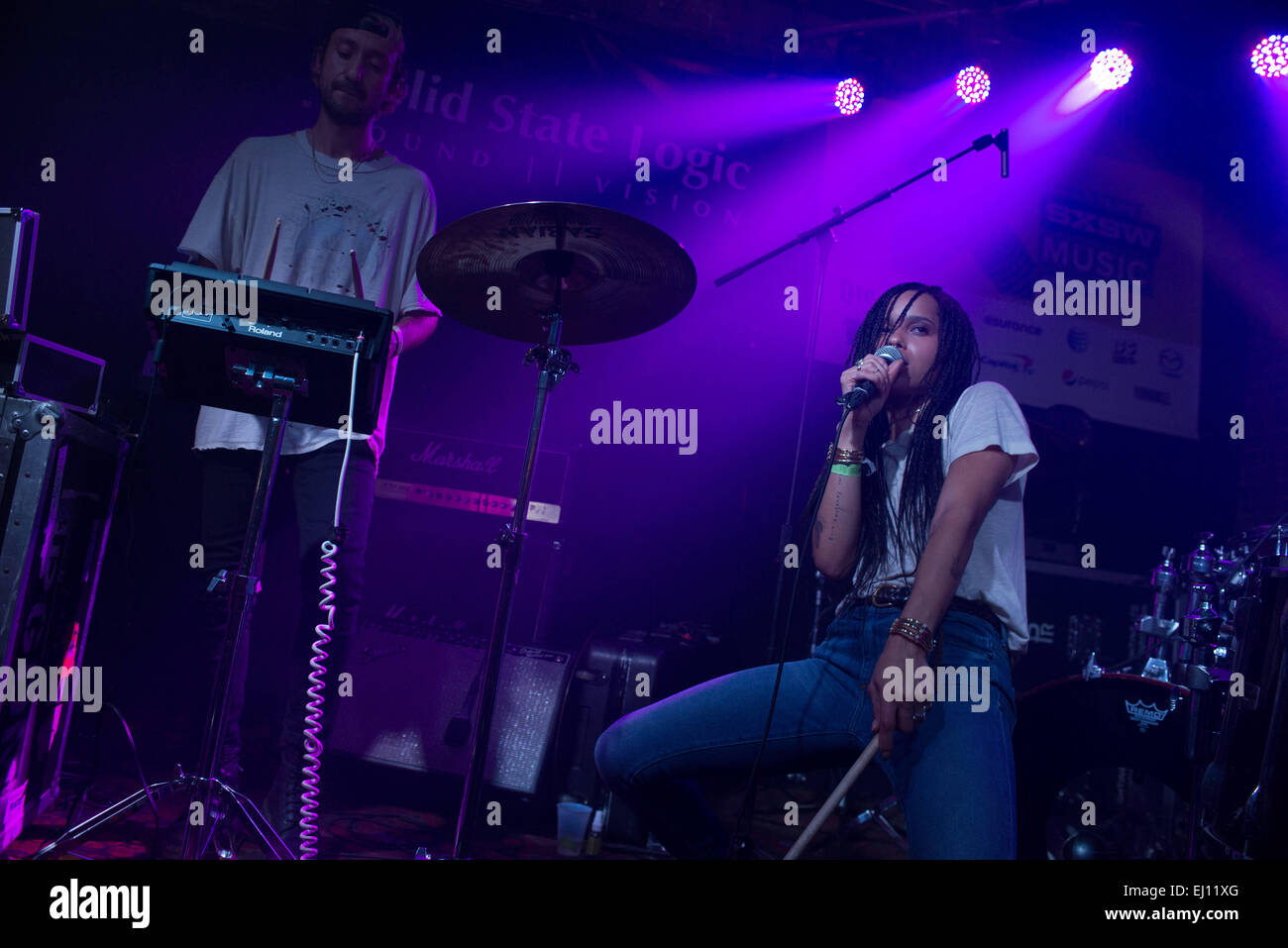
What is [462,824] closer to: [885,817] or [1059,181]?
[885,817]

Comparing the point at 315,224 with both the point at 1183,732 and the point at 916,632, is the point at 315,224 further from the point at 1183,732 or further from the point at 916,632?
the point at 1183,732

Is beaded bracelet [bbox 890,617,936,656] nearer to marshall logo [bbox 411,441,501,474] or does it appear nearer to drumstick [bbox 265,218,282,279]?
drumstick [bbox 265,218,282,279]

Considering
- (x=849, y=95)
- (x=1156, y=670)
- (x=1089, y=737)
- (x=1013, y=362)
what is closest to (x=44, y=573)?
(x=1089, y=737)

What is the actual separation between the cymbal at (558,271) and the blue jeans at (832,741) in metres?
1.06

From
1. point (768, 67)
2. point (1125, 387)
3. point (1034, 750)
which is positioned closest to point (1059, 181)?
point (1125, 387)

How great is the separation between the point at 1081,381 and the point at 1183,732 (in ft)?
9.58

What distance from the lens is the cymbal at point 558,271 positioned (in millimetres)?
2191

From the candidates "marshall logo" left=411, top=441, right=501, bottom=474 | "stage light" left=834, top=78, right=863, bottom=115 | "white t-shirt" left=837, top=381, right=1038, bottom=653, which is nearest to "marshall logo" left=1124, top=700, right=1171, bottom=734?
"white t-shirt" left=837, top=381, right=1038, bottom=653

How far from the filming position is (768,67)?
4988 millimetres
